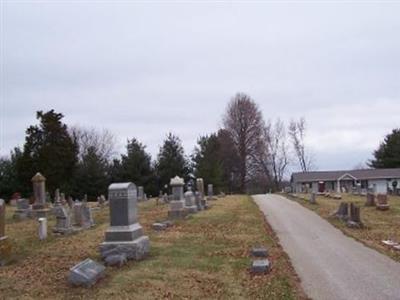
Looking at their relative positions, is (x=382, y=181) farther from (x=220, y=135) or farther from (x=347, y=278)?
(x=347, y=278)

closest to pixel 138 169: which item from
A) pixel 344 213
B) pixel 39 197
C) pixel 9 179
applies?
pixel 9 179

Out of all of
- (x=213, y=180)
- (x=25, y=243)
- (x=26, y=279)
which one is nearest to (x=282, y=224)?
(x=25, y=243)

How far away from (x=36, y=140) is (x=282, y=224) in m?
35.4

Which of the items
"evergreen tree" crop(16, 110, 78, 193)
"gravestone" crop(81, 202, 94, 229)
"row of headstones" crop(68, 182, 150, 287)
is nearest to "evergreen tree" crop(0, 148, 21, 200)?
"evergreen tree" crop(16, 110, 78, 193)

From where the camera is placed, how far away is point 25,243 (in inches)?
686

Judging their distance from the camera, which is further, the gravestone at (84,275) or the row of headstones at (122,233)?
the row of headstones at (122,233)

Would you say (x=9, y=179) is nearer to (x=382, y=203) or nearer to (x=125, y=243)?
(x=382, y=203)

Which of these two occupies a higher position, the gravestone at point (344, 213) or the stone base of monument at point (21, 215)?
the stone base of monument at point (21, 215)

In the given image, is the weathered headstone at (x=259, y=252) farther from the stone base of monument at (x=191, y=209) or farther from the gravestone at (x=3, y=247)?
the stone base of monument at (x=191, y=209)

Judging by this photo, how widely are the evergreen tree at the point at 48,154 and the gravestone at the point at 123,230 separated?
39.0m

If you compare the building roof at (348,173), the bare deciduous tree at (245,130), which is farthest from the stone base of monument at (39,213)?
the building roof at (348,173)

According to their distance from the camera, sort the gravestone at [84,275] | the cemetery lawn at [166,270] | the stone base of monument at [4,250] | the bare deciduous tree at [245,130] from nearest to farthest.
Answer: the cemetery lawn at [166,270], the gravestone at [84,275], the stone base of monument at [4,250], the bare deciduous tree at [245,130]

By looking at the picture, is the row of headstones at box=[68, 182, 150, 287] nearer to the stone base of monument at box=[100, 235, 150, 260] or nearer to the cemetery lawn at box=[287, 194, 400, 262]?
the stone base of monument at box=[100, 235, 150, 260]

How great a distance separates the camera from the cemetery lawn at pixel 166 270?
31.9ft
